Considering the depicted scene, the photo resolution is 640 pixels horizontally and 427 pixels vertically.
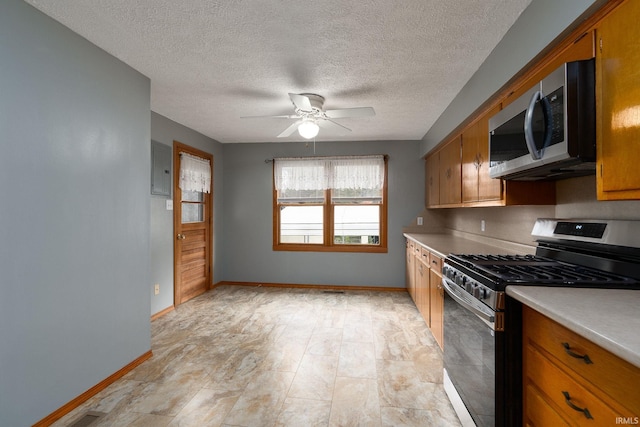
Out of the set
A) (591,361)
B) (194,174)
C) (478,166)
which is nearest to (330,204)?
(194,174)

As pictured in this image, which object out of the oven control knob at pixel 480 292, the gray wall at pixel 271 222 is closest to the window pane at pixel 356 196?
the gray wall at pixel 271 222

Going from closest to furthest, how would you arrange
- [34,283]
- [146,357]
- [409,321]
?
[34,283] → [146,357] → [409,321]

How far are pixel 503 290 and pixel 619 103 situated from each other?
33.9 inches

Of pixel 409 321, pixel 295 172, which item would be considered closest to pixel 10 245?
pixel 409 321

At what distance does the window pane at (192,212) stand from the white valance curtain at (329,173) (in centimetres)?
128

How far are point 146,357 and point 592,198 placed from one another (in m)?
3.52

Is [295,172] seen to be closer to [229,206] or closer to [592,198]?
[229,206]

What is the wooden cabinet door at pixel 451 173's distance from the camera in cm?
332

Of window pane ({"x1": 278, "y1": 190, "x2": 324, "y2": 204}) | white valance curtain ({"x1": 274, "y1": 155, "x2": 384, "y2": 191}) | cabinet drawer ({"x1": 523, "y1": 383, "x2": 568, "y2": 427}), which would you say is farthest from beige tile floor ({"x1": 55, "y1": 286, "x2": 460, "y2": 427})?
white valance curtain ({"x1": 274, "y1": 155, "x2": 384, "y2": 191})

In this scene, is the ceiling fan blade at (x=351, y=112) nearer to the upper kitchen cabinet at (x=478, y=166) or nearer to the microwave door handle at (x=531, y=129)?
the upper kitchen cabinet at (x=478, y=166)

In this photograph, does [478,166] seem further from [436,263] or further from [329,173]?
[329,173]

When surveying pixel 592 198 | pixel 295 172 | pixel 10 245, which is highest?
pixel 295 172

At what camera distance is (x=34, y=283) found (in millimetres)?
1842

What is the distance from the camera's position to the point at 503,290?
1444 mm
